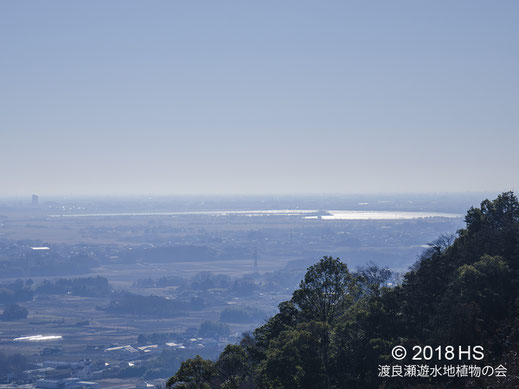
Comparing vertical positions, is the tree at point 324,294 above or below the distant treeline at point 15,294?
above

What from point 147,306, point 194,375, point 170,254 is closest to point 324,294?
point 194,375

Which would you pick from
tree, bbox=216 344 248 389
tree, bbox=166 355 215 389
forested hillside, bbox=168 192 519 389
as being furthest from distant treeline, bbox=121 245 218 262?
tree, bbox=166 355 215 389

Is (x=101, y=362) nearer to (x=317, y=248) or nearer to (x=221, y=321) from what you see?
(x=221, y=321)

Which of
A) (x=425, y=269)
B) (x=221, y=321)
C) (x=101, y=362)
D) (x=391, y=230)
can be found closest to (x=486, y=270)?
(x=425, y=269)

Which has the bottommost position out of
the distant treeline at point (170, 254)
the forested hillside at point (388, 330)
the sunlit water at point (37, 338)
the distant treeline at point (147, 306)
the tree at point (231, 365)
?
the sunlit water at point (37, 338)

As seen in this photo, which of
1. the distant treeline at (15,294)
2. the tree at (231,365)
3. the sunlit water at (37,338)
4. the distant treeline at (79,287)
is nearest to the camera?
the tree at (231,365)

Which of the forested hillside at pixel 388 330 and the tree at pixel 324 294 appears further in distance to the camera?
the tree at pixel 324 294

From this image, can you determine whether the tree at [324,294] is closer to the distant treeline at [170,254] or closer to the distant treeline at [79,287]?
the distant treeline at [79,287]

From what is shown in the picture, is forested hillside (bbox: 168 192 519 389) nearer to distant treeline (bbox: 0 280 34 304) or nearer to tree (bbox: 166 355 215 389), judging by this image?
tree (bbox: 166 355 215 389)

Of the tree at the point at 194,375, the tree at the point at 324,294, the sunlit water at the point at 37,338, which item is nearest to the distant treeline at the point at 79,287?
the sunlit water at the point at 37,338
